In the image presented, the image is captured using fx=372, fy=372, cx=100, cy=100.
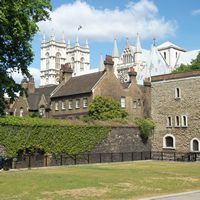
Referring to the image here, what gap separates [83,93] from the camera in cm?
5319

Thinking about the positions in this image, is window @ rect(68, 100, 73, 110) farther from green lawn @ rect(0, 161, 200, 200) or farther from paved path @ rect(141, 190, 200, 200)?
paved path @ rect(141, 190, 200, 200)

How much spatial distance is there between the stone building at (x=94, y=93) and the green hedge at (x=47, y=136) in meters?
11.8

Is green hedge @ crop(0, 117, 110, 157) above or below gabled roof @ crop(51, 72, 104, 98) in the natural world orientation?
below

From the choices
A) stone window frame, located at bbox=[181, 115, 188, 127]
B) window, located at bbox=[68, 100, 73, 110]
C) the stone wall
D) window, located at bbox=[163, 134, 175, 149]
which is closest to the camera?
the stone wall

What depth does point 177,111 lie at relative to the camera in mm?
46812

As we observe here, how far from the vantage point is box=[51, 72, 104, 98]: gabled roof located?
2107 inches

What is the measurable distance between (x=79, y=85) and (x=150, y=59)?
59.7m

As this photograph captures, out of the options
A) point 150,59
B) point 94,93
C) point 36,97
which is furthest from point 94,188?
point 150,59

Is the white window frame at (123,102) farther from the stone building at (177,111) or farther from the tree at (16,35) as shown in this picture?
the tree at (16,35)

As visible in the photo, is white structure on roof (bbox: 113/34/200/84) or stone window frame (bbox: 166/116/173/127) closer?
stone window frame (bbox: 166/116/173/127)

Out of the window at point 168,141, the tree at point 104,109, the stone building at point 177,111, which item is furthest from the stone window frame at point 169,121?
the tree at point 104,109

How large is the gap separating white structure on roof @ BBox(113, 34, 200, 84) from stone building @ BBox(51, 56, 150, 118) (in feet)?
152

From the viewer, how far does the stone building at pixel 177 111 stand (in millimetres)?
44875

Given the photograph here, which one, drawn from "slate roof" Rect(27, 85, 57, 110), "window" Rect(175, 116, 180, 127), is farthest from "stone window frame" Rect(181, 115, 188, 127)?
"slate roof" Rect(27, 85, 57, 110)
